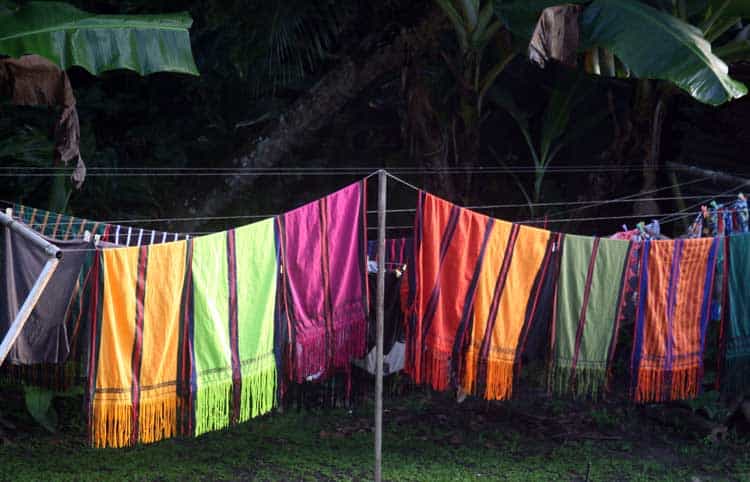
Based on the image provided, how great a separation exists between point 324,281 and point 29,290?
1397 mm

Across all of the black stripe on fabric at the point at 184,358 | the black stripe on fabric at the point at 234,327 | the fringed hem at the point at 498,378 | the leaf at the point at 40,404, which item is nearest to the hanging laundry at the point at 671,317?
the fringed hem at the point at 498,378

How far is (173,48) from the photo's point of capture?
4.91 meters

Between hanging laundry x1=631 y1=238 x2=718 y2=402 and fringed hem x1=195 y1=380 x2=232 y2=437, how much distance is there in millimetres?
2225

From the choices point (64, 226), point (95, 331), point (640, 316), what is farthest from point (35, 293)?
point (640, 316)

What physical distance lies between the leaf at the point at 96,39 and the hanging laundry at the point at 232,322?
1.20 meters

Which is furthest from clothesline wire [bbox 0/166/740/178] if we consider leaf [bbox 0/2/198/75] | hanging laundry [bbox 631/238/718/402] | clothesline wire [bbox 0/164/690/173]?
hanging laundry [bbox 631/238/718/402]

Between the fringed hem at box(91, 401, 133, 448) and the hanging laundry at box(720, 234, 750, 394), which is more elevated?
the hanging laundry at box(720, 234, 750, 394)

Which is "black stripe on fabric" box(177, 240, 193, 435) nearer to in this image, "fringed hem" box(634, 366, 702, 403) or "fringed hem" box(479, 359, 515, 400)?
"fringed hem" box(479, 359, 515, 400)

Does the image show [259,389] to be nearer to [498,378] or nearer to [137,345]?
[137,345]

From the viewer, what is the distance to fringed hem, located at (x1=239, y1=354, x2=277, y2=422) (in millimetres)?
4293

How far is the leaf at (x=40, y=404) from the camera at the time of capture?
5.91 metres

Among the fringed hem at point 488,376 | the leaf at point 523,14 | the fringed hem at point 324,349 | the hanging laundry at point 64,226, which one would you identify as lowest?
the fringed hem at point 488,376

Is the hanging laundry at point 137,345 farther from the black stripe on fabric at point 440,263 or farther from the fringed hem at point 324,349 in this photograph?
the black stripe on fabric at point 440,263

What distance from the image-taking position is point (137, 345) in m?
4.03
